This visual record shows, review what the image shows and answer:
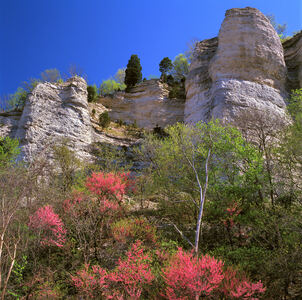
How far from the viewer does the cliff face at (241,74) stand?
761 inches

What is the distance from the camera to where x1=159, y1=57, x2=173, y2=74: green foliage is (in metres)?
37.3

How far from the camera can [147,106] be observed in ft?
98.8

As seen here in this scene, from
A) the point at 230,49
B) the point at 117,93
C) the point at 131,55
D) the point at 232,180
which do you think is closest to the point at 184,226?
the point at 232,180

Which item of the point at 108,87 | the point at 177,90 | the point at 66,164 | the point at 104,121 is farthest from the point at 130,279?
the point at 108,87

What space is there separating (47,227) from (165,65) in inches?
1363

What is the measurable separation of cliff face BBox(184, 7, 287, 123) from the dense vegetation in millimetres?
5644

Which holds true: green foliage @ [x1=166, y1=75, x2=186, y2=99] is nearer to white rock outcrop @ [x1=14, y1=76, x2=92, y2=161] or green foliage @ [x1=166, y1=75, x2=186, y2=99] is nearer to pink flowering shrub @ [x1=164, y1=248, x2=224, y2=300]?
white rock outcrop @ [x1=14, y1=76, x2=92, y2=161]

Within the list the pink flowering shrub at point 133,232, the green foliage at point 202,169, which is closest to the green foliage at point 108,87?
the green foliage at point 202,169

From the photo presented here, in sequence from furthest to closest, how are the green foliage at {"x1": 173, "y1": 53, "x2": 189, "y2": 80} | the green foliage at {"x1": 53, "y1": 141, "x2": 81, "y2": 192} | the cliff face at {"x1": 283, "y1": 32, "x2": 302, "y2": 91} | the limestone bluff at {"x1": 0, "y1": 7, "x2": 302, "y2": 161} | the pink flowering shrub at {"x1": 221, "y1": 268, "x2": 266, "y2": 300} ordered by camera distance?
1. the green foliage at {"x1": 173, "y1": 53, "x2": 189, "y2": 80}
2. the cliff face at {"x1": 283, "y1": 32, "x2": 302, "y2": 91}
3. the limestone bluff at {"x1": 0, "y1": 7, "x2": 302, "y2": 161}
4. the green foliage at {"x1": 53, "y1": 141, "x2": 81, "y2": 192}
5. the pink flowering shrub at {"x1": 221, "y1": 268, "x2": 266, "y2": 300}

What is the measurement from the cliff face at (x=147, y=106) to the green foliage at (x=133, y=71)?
2.42 meters

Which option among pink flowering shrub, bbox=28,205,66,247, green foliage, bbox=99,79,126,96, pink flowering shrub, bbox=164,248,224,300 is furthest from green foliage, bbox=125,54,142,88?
pink flowering shrub, bbox=164,248,224,300

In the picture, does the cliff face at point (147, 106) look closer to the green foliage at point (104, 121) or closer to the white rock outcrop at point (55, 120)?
the green foliage at point (104, 121)

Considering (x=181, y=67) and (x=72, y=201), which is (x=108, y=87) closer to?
(x=181, y=67)

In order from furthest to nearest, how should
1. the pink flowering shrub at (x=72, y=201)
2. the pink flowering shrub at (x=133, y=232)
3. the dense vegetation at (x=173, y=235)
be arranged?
the pink flowering shrub at (x=72, y=201), the pink flowering shrub at (x=133, y=232), the dense vegetation at (x=173, y=235)
